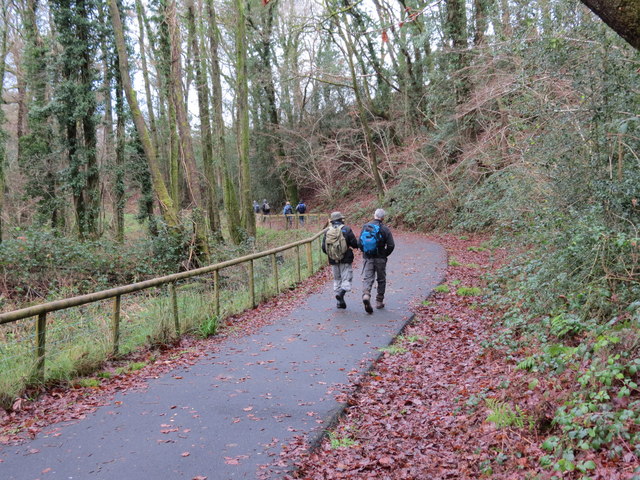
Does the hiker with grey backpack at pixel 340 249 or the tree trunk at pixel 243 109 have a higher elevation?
the tree trunk at pixel 243 109

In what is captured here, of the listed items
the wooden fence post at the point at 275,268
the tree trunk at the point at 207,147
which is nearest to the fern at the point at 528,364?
the wooden fence post at the point at 275,268

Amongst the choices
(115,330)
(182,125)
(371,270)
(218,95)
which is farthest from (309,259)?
(218,95)

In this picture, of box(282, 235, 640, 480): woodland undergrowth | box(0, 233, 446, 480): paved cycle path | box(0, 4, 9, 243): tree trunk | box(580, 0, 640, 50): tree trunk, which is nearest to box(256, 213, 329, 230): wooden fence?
box(0, 4, 9, 243): tree trunk

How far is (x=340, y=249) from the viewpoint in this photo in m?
9.16

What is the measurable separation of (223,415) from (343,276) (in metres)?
4.81

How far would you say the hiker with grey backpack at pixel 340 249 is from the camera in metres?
9.18

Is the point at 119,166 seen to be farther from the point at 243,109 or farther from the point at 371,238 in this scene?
the point at 371,238

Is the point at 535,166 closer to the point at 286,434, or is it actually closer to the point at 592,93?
the point at 592,93

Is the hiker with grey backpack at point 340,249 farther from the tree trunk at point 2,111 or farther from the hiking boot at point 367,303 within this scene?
the tree trunk at point 2,111

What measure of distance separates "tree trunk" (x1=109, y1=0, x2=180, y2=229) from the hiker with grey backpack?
27.6 ft

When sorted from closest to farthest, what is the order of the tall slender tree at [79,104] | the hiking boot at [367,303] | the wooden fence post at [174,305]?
the wooden fence post at [174,305] → the hiking boot at [367,303] → the tall slender tree at [79,104]

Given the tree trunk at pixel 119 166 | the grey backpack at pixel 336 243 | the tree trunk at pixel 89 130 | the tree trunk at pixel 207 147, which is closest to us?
the grey backpack at pixel 336 243

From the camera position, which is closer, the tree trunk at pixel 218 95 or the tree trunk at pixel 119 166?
the tree trunk at pixel 218 95

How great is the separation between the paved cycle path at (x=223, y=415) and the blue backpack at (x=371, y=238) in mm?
1376
